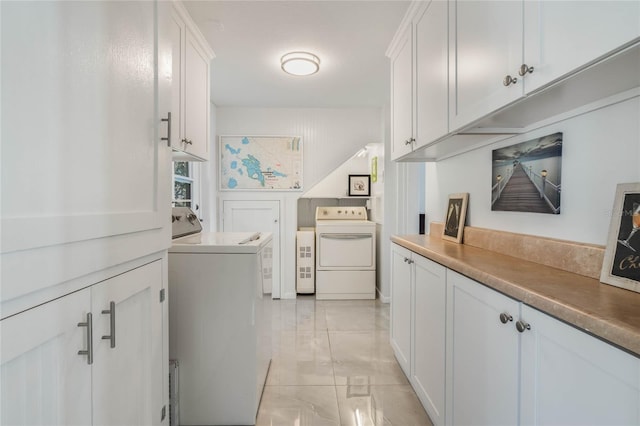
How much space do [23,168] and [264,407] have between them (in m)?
1.78

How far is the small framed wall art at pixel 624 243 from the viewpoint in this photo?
89 centimetres

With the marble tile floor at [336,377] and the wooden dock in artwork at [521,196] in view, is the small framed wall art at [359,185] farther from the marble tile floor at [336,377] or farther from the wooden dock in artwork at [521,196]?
the wooden dock in artwork at [521,196]

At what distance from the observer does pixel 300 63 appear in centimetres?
269

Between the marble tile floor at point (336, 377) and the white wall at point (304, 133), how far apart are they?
1123mm

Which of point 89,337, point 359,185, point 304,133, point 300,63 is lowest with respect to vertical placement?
point 89,337

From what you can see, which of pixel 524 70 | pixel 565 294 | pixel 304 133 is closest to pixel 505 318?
pixel 565 294

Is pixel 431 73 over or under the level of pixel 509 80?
over

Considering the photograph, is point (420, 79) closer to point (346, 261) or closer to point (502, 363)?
point (502, 363)

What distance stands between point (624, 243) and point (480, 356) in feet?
1.83

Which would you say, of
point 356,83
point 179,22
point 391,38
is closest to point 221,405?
point 179,22

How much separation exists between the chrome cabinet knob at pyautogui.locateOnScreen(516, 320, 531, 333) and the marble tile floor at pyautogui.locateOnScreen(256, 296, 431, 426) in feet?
3.67

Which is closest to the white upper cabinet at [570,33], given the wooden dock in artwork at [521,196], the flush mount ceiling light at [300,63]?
the wooden dock in artwork at [521,196]

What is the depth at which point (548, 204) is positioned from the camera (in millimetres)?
1300

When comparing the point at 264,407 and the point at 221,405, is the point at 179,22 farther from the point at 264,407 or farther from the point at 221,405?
the point at 264,407
